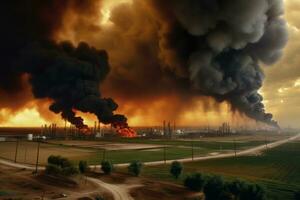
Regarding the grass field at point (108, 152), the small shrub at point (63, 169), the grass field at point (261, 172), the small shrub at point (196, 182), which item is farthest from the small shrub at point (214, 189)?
the grass field at point (108, 152)

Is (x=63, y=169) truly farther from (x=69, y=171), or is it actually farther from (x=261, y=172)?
(x=261, y=172)

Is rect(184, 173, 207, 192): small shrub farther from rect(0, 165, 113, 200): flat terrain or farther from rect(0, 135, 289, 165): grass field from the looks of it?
rect(0, 135, 289, 165): grass field

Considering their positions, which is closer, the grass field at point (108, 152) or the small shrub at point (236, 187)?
the small shrub at point (236, 187)

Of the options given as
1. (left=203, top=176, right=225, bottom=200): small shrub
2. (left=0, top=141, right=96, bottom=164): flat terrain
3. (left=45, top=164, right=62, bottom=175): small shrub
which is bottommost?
(left=203, top=176, right=225, bottom=200): small shrub

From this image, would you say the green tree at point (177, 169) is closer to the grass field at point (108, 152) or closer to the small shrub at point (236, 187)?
the small shrub at point (236, 187)

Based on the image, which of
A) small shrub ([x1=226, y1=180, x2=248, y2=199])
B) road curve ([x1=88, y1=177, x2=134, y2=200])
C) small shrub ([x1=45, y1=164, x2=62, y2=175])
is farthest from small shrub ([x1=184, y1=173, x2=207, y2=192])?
small shrub ([x1=45, y1=164, x2=62, y2=175])

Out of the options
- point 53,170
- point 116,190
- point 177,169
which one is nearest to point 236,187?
point 177,169
